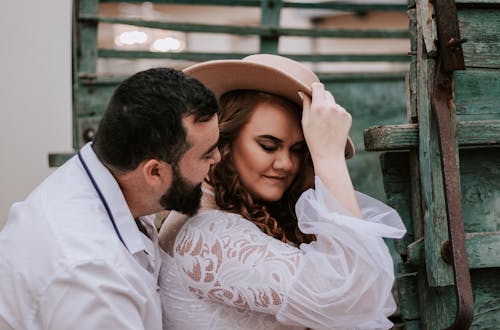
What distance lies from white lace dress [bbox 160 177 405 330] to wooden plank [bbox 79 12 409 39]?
8.72 ft

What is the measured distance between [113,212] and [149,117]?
0.27 metres

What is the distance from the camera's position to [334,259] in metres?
1.83

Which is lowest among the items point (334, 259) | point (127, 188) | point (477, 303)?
point (477, 303)

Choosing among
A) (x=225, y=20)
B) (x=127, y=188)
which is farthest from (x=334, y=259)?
(x=225, y=20)

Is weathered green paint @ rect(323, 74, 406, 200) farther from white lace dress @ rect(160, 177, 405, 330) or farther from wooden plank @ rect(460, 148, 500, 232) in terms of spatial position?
white lace dress @ rect(160, 177, 405, 330)

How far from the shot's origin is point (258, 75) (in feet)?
6.92

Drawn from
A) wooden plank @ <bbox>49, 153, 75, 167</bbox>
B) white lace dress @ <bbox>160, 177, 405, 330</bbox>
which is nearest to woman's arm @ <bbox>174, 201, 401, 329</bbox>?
white lace dress @ <bbox>160, 177, 405, 330</bbox>

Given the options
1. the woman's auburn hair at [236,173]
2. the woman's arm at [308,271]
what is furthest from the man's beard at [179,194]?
the woman's auburn hair at [236,173]

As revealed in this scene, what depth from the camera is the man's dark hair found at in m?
1.76

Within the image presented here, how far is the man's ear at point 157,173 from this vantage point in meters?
1.81

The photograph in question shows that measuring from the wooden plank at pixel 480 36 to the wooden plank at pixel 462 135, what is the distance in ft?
0.69

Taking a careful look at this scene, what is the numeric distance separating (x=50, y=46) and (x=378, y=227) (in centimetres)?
342

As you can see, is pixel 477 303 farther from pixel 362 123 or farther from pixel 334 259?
pixel 362 123

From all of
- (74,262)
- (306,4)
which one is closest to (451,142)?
(74,262)
